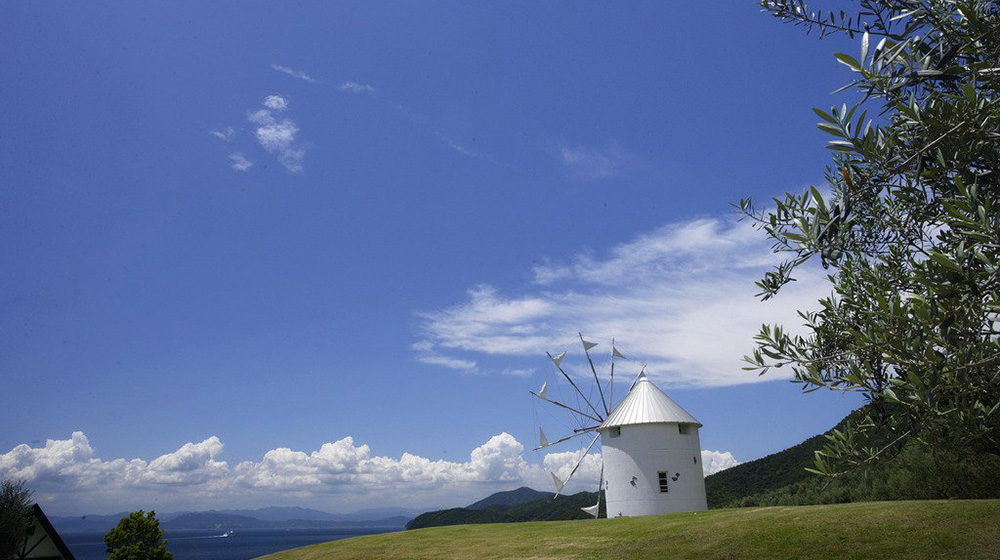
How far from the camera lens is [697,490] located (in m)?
33.9

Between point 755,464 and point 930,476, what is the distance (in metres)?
45.9

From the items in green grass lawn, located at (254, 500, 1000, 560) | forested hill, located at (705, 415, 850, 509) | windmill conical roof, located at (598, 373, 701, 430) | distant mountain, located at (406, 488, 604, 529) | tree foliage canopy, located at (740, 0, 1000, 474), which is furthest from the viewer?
distant mountain, located at (406, 488, 604, 529)

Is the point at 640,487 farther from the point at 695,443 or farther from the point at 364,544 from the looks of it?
the point at 364,544

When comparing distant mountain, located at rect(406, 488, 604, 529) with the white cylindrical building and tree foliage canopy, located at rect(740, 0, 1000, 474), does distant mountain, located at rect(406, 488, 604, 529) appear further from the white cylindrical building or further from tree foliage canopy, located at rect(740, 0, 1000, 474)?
tree foliage canopy, located at rect(740, 0, 1000, 474)

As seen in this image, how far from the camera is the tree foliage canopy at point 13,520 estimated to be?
22984mm

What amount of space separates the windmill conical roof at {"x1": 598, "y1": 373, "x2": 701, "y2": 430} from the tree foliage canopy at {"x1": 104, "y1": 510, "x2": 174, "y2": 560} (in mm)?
23932

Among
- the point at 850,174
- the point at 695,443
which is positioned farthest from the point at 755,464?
the point at 850,174

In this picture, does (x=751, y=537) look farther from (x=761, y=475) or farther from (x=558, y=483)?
(x=761, y=475)

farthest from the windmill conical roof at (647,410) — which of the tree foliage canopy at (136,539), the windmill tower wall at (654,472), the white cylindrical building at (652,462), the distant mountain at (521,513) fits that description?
the distant mountain at (521,513)

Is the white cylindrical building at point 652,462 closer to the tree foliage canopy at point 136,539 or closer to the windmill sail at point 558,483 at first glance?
the windmill sail at point 558,483

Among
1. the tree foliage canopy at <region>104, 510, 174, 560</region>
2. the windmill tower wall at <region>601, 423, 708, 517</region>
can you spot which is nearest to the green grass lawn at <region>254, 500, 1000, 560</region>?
the windmill tower wall at <region>601, 423, 708, 517</region>

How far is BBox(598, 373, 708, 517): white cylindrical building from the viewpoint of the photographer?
33.0 meters

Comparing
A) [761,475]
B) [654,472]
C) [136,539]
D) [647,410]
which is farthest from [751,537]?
[761,475]

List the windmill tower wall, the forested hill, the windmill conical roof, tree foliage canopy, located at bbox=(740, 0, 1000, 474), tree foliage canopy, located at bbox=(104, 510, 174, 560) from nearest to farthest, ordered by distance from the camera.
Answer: tree foliage canopy, located at bbox=(740, 0, 1000, 474) → tree foliage canopy, located at bbox=(104, 510, 174, 560) → the windmill tower wall → the windmill conical roof → the forested hill
